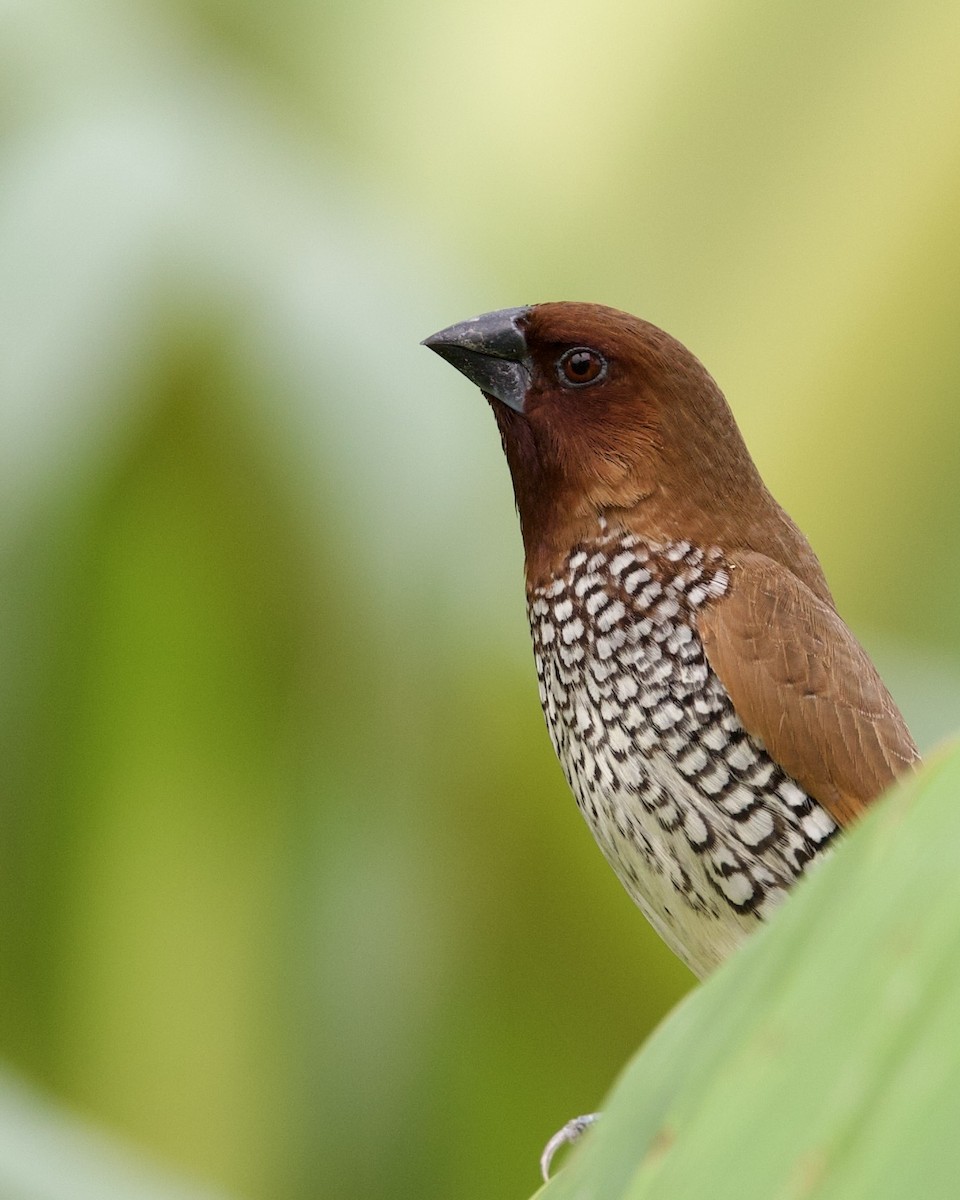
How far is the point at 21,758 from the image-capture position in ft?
8.07

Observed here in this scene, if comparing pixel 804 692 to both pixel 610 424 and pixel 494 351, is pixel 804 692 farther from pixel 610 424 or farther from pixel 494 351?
pixel 494 351

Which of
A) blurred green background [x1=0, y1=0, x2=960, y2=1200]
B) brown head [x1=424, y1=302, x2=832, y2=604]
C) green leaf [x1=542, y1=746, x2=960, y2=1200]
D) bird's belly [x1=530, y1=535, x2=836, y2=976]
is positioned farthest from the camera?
blurred green background [x1=0, y1=0, x2=960, y2=1200]

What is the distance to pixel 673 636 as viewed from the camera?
1767 mm

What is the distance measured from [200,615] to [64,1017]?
0.66 meters

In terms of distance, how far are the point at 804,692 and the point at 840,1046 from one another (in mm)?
1269

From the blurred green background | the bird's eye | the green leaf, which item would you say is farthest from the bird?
the green leaf

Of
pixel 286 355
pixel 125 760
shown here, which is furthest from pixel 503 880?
pixel 286 355

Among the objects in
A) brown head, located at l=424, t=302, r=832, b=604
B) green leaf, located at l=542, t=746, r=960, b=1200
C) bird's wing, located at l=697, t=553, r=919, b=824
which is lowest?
green leaf, located at l=542, t=746, r=960, b=1200

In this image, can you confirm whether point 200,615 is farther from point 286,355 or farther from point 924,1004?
point 924,1004

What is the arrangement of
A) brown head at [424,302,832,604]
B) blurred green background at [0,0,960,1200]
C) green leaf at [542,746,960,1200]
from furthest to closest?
blurred green background at [0,0,960,1200]
brown head at [424,302,832,604]
green leaf at [542,746,960,1200]

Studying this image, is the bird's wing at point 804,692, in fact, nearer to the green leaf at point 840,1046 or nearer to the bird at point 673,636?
the bird at point 673,636

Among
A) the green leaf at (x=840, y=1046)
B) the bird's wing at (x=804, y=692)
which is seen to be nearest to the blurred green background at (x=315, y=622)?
the bird's wing at (x=804, y=692)

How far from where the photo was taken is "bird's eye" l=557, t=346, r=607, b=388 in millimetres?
1866

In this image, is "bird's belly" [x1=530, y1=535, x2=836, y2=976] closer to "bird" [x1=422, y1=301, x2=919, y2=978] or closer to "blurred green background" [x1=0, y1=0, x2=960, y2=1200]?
"bird" [x1=422, y1=301, x2=919, y2=978]
